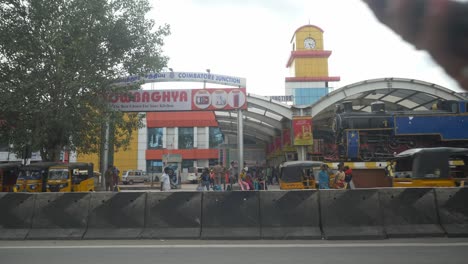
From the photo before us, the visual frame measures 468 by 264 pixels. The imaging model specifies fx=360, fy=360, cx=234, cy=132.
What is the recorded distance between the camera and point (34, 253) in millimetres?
6684

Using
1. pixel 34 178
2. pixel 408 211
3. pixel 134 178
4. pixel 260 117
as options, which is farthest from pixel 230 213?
pixel 134 178

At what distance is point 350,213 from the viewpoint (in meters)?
8.12

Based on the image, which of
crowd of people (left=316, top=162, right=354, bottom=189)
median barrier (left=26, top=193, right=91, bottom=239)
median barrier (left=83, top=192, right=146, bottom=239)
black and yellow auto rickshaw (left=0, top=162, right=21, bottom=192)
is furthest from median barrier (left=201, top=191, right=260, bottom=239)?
black and yellow auto rickshaw (left=0, top=162, right=21, bottom=192)

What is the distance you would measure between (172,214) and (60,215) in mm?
2638

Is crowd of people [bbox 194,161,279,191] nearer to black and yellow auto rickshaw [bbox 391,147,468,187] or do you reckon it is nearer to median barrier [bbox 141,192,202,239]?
black and yellow auto rickshaw [bbox 391,147,468,187]

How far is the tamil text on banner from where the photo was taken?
2348 cm

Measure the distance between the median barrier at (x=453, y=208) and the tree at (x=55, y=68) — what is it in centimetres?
1336

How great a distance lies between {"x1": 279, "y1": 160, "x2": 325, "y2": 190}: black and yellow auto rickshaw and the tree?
821cm

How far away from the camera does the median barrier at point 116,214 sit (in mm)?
8281

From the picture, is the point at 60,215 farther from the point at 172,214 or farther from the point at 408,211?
the point at 408,211

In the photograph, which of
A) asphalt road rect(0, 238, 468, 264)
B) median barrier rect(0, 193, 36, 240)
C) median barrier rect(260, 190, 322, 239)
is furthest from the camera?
median barrier rect(0, 193, 36, 240)

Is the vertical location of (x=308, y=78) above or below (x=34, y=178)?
above

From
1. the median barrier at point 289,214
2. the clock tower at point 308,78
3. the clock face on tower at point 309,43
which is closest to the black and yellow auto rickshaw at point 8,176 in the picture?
the median barrier at point 289,214

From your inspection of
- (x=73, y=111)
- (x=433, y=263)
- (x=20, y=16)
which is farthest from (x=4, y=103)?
(x=433, y=263)
